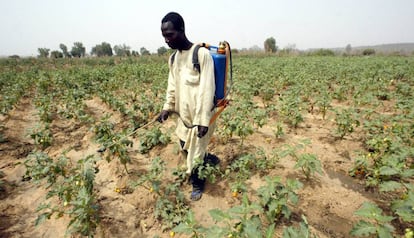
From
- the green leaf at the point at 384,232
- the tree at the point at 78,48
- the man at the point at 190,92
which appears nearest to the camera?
the green leaf at the point at 384,232

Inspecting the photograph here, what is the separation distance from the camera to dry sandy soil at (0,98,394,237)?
7.88ft

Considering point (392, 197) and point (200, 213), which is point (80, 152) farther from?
point (392, 197)

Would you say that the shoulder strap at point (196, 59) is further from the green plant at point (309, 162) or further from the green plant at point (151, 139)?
the green plant at point (151, 139)

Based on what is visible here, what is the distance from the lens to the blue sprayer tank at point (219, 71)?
2355 mm

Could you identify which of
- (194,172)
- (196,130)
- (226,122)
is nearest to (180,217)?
(194,172)

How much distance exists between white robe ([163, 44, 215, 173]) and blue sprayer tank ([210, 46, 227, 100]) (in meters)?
0.12

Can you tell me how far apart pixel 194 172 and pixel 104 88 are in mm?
6499

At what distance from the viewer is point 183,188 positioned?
9.70ft

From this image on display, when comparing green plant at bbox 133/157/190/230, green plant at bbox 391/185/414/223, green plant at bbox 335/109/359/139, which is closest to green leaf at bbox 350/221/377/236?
green plant at bbox 391/185/414/223

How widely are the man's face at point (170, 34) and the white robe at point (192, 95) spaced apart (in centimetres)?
19

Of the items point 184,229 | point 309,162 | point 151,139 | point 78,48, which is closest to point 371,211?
point 309,162

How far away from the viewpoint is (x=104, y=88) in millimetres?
7797

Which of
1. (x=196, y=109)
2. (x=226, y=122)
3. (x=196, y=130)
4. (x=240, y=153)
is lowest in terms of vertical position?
(x=240, y=153)

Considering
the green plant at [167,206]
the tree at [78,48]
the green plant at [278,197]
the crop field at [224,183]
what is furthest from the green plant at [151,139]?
the tree at [78,48]
